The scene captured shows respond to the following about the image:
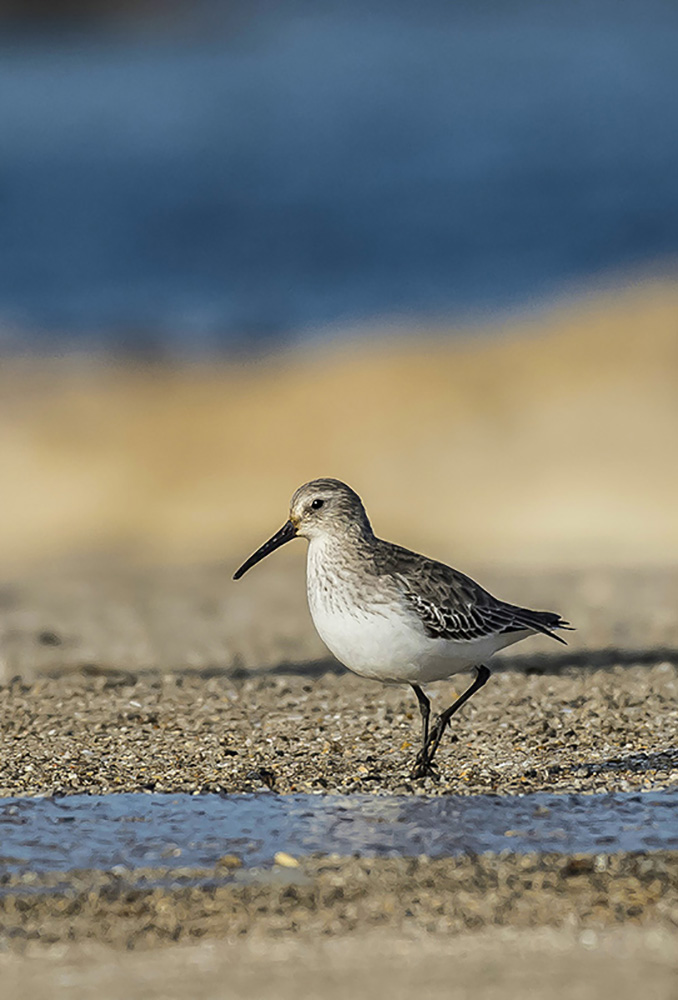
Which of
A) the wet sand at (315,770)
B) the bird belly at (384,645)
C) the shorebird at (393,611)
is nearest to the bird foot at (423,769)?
the shorebird at (393,611)

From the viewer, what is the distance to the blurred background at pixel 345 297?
54.7 ft

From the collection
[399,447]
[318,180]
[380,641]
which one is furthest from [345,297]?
[380,641]

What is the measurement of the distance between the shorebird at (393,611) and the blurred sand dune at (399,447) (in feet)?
24.2

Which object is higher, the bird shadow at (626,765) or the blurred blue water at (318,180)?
the blurred blue water at (318,180)

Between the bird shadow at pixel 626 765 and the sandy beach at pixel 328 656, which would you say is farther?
the bird shadow at pixel 626 765

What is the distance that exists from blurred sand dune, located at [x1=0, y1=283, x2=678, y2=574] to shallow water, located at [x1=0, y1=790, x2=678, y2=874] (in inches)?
331

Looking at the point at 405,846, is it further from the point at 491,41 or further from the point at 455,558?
the point at 491,41

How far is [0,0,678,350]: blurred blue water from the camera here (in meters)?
27.8

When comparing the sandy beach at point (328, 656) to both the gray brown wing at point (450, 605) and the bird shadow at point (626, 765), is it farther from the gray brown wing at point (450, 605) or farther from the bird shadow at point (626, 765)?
the gray brown wing at point (450, 605)

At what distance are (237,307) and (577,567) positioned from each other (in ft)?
47.3

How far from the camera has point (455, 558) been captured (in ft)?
47.4

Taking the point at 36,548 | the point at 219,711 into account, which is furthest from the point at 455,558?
the point at 219,711

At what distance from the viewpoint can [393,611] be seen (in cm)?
630

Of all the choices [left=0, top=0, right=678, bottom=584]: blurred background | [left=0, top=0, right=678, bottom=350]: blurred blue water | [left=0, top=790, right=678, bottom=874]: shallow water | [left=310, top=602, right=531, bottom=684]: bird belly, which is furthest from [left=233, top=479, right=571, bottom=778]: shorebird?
[left=0, top=0, right=678, bottom=350]: blurred blue water
